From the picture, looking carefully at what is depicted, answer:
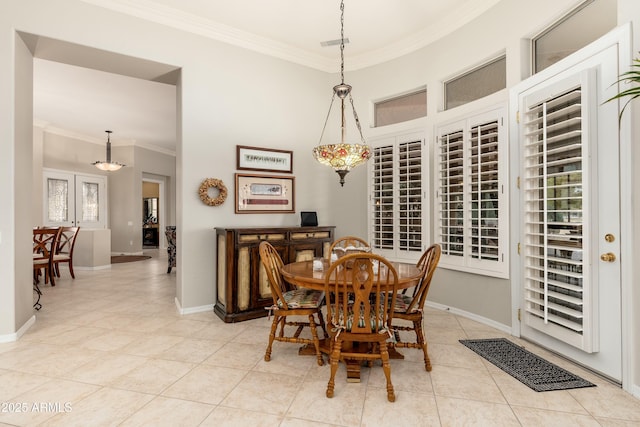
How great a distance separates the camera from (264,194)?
175 inches

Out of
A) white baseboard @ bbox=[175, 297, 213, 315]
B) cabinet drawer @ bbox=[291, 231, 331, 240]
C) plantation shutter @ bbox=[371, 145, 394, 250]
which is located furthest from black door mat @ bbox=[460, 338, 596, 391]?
white baseboard @ bbox=[175, 297, 213, 315]

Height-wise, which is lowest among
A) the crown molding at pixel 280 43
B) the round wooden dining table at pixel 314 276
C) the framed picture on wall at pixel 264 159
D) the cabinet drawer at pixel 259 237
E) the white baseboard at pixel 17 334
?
the white baseboard at pixel 17 334

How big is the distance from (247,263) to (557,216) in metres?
2.93

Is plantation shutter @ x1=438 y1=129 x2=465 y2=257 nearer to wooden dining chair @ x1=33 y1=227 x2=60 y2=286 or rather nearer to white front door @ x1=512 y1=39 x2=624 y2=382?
white front door @ x1=512 y1=39 x2=624 y2=382

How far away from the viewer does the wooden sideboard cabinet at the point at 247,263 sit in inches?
145

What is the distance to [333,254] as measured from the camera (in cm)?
325

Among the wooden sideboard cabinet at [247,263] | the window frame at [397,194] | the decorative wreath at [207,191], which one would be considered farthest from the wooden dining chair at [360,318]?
the decorative wreath at [207,191]

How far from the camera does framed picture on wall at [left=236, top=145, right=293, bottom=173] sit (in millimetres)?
4277

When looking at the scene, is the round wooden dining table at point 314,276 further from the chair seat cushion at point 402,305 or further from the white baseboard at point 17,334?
the white baseboard at point 17,334

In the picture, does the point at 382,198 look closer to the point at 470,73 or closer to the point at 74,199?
the point at 470,73

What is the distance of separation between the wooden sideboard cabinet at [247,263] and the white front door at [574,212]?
2.35 m

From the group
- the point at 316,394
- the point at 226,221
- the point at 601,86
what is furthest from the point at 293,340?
the point at 601,86

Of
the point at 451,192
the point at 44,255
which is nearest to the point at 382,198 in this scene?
the point at 451,192

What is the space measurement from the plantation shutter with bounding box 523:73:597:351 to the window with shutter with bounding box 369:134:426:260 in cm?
142
